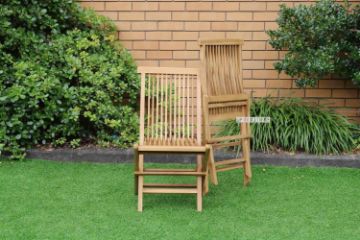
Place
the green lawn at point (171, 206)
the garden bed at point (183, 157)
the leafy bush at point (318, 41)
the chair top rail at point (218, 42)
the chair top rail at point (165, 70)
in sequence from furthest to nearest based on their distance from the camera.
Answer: the garden bed at point (183, 157), the leafy bush at point (318, 41), the chair top rail at point (218, 42), the chair top rail at point (165, 70), the green lawn at point (171, 206)

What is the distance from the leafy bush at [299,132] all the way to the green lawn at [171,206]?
0.34 m

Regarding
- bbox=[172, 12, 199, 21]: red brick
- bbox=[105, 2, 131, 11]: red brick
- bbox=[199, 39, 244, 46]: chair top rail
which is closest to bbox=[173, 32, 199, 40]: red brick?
bbox=[172, 12, 199, 21]: red brick

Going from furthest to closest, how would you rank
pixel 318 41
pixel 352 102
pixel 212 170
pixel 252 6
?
pixel 352 102
pixel 252 6
pixel 318 41
pixel 212 170

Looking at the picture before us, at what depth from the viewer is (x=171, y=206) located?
194 inches

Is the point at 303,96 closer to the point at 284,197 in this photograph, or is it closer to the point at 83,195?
the point at 284,197

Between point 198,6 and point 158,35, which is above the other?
point 198,6

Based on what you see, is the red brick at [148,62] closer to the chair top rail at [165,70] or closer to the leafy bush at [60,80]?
the leafy bush at [60,80]

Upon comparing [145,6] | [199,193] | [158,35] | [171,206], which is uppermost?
[145,6]

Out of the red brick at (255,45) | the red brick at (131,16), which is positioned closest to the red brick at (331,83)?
the red brick at (255,45)

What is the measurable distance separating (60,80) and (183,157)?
4.85 ft

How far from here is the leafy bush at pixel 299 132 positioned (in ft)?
20.7

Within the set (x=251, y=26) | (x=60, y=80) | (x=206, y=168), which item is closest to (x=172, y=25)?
(x=251, y=26)

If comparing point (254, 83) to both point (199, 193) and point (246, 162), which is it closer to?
point (246, 162)

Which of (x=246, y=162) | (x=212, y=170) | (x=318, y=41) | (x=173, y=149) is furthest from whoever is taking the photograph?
(x=318, y=41)
